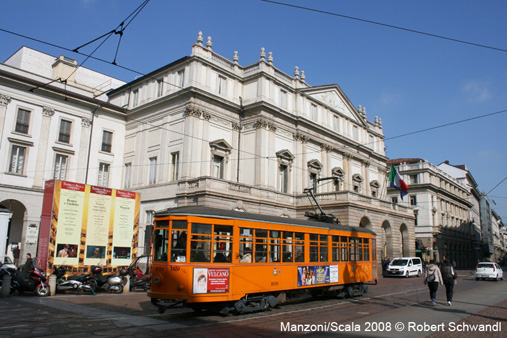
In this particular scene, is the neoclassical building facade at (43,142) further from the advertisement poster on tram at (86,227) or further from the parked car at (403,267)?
the parked car at (403,267)

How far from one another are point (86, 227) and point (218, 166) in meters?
13.5

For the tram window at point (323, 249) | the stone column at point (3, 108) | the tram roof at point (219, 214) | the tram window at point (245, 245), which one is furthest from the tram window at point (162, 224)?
the stone column at point (3, 108)

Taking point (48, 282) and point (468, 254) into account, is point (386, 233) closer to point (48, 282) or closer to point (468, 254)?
point (48, 282)

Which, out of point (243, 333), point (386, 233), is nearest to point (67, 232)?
point (243, 333)

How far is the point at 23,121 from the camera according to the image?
2830cm

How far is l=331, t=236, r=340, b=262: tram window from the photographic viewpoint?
50.5ft

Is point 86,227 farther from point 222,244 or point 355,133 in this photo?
point 355,133

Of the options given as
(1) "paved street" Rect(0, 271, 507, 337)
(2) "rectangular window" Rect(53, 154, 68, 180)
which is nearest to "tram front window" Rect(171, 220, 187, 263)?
(1) "paved street" Rect(0, 271, 507, 337)

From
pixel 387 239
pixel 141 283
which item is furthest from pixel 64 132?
pixel 387 239

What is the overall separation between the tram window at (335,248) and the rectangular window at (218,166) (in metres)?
16.2

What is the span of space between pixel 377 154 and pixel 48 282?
125 ft

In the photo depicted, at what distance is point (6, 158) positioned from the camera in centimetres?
2698

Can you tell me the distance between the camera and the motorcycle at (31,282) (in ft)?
50.0

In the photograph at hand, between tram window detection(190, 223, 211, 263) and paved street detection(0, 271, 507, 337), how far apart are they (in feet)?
5.28
